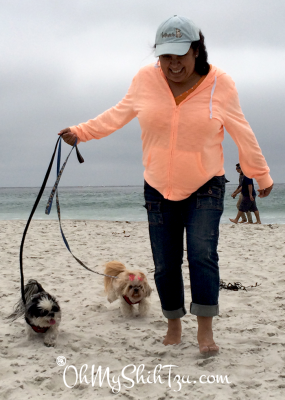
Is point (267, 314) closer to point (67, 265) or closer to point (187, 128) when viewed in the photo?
point (187, 128)

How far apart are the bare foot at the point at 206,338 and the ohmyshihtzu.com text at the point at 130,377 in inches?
8.5

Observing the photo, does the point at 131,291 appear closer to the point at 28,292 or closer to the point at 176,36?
the point at 28,292

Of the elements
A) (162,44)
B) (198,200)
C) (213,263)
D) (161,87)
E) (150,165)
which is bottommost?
(213,263)

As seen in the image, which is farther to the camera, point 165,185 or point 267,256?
point 267,256

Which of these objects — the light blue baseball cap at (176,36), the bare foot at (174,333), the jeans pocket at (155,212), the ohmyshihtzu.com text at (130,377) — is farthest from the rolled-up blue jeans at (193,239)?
the light blue baseball cap at (176,36)

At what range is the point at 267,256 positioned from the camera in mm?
6211

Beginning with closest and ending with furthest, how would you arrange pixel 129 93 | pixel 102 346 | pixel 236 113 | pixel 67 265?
pixel 236 113, pixel 129 93, pixel 102 346, pixel 67 265

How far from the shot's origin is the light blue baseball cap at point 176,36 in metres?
2.16

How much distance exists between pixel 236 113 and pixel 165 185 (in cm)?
60

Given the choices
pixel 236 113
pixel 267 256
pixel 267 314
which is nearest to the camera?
pixel 236 113

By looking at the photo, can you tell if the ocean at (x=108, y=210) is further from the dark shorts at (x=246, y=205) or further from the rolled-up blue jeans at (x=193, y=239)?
the rolled-up blue jeans at (x=193, y=239)

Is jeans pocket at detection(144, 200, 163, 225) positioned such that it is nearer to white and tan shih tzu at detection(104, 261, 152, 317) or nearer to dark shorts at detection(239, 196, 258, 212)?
white and tan shih tzu at detection(104, 261, 152, 317)

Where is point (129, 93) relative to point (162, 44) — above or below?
below

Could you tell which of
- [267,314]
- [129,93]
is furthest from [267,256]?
[129,93]
